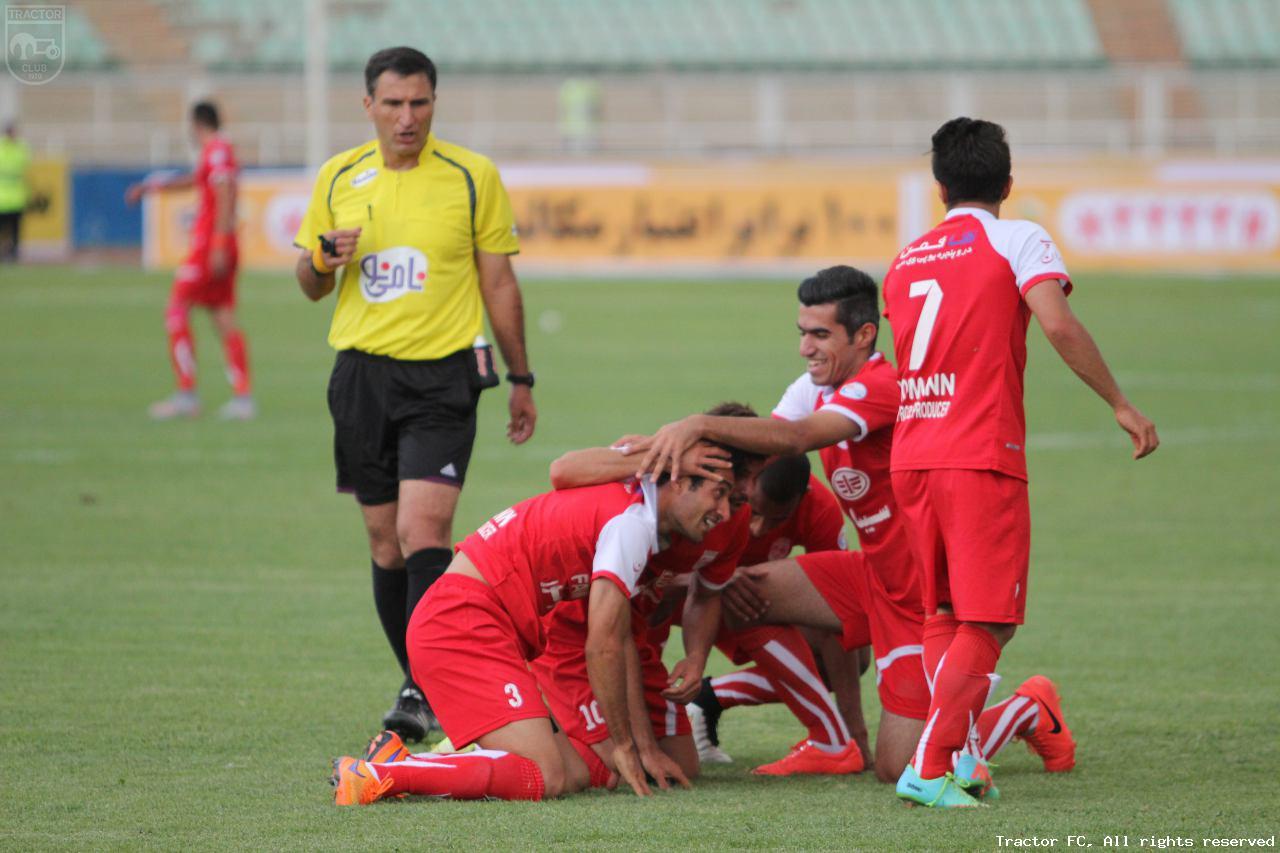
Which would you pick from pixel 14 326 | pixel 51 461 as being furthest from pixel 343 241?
pixel 14 326

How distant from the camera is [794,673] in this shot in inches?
237

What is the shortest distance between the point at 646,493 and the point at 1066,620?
3.30 metres

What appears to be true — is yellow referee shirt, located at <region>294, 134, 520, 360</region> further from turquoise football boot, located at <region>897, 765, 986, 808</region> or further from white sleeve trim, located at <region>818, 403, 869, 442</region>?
turquoise football boot, located at <region>897, 765, 986, 808</region>

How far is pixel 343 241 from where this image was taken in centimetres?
625

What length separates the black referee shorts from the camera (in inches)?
251

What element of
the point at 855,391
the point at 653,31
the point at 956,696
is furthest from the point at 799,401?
the point at 653,31

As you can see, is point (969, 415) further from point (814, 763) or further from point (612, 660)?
point (814, 763)

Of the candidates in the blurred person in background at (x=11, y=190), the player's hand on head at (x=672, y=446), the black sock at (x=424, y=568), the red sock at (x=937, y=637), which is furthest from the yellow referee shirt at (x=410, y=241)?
the blurred person in background at (x=11, y=190)

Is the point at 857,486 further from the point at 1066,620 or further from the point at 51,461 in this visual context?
the point at 51,461

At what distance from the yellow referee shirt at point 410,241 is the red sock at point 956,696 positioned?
232 cm

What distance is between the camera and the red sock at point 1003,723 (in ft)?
18.3

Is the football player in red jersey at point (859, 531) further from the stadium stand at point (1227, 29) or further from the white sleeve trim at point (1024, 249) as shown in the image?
the stadium stand at point (1227, 29)

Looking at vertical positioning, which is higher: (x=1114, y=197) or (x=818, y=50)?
(x=818, y=50)

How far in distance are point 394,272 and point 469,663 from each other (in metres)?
1.74
